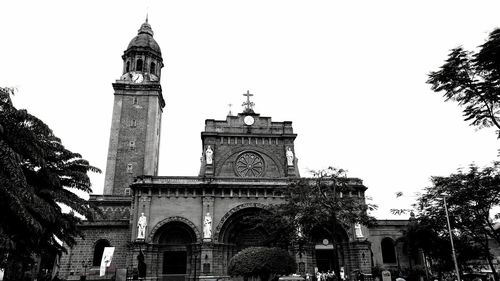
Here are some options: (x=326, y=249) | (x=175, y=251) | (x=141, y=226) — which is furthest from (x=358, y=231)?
(x=141, y=226)

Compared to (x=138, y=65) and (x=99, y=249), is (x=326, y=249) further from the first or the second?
(x=138, y=65)

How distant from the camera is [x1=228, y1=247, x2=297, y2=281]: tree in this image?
80.4 ft

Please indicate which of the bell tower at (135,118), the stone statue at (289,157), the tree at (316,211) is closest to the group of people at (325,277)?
the tree at (316,211)

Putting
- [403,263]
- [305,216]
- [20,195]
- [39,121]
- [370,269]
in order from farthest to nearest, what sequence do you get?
[403,263], [370,269], [305,216], [39,121], [20,195]

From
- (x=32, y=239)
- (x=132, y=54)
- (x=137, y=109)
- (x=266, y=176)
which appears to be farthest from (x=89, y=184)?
(x=132, y=54)

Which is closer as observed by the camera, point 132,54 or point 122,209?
point 122,209

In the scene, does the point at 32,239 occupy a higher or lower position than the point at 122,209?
lower

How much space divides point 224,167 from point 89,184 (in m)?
18.4

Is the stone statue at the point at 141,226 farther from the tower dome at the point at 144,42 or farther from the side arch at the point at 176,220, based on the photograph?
the tower dome at the point at 144,42

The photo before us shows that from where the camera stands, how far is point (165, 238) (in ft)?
113

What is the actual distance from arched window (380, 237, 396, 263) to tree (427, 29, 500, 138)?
1041 inches

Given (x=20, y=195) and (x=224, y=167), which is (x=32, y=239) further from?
(x=224, y=167)

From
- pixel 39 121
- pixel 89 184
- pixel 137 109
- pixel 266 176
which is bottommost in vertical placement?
pixel 89 184

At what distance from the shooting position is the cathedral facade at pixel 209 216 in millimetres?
33031
